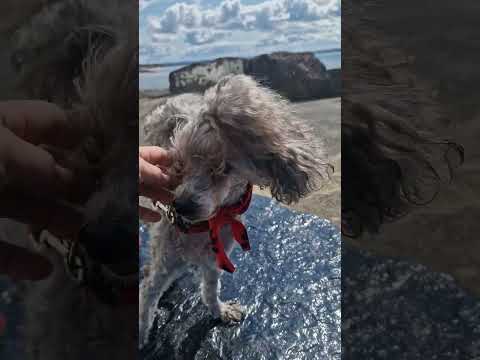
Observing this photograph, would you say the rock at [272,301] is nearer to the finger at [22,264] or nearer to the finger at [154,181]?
the finger at [154,181]

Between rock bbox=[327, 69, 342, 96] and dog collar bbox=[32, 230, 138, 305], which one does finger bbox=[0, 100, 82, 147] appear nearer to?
dog collar bbox=[32, 230, 138, 305]

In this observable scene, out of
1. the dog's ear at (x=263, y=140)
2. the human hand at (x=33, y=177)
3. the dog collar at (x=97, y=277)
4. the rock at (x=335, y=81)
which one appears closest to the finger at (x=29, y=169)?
the human hand at (x=33, y=177)

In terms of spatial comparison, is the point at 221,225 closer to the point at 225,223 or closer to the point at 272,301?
the point at 225,223

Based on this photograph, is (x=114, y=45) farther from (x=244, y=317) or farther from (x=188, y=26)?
(x=244, y=317)

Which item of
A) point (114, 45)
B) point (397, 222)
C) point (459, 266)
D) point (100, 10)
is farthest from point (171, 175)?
point (459, 266)

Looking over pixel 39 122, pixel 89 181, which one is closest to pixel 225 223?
pixel 89 181

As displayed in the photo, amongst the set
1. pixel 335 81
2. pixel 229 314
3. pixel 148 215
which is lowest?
pixel 229 314
